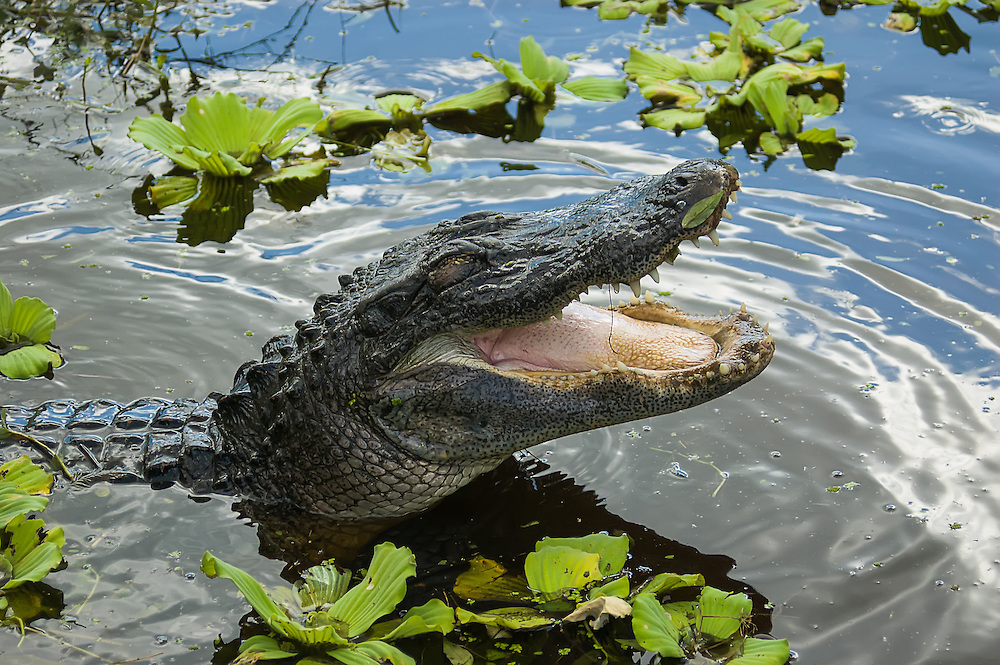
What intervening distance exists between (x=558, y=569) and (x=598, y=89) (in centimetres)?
451

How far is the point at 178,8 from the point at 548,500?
6390 millimetres

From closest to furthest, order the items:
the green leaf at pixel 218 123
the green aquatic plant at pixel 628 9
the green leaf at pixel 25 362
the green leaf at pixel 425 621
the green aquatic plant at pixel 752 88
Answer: the green leaf at pixel 425 621 < the green leaf at pixel 25 362 < the green leaf at pixel 218 123 < the green aquatic plant at pixel 752 88 < the green aquatic plant at pixel 628 9

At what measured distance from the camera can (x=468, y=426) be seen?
3.41m

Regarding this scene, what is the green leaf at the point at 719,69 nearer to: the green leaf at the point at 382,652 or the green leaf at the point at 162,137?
the green leaf at the point at 162,137

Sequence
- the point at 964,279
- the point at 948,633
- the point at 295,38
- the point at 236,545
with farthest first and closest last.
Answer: the point at 295,38, the point at 964,279, the point at 236,545, the point at 948,633

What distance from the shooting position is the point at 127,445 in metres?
4.03

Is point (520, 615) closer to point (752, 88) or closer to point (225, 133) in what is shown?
point (225, 133)

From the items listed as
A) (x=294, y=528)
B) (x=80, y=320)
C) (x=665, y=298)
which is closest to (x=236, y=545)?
(x=294, y=528)

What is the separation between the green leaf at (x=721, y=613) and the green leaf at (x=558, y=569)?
14.6 inches

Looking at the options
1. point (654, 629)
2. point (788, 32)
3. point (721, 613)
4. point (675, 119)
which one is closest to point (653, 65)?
point (675, 119)

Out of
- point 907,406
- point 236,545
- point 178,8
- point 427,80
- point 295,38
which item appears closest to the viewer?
point 236,545

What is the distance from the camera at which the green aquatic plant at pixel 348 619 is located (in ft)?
10.00

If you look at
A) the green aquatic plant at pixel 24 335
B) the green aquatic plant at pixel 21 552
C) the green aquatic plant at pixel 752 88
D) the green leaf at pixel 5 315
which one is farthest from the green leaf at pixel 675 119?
the green aquatic plant at pixel 21 552

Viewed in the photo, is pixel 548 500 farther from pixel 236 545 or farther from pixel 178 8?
pixel 178 8
